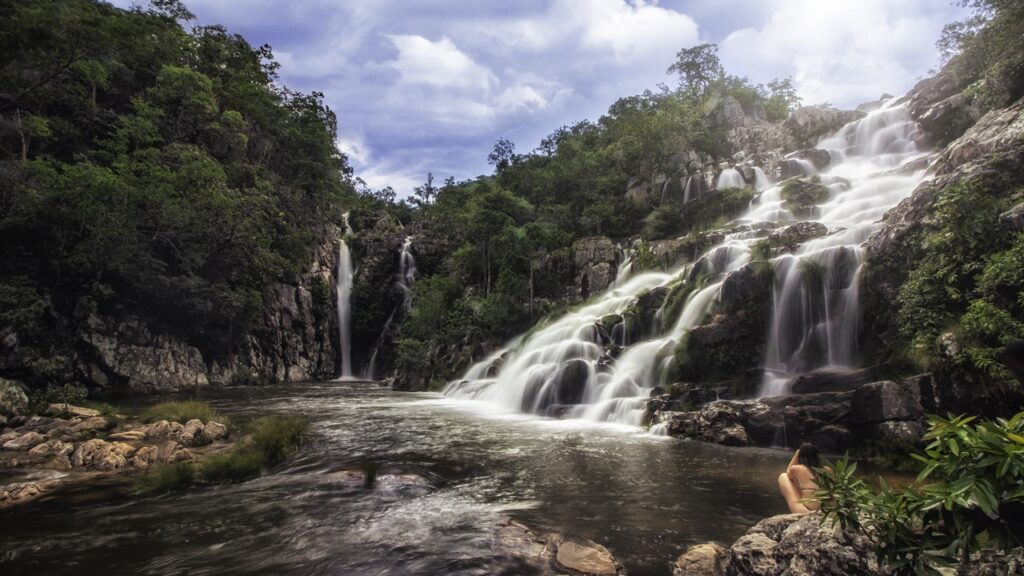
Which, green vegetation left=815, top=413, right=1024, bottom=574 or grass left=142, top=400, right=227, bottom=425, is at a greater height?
green vegetation left=815, top=413, right=1024, bottom=574

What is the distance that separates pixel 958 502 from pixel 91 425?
655 inches

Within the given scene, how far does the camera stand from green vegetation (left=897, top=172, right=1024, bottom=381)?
902 cm

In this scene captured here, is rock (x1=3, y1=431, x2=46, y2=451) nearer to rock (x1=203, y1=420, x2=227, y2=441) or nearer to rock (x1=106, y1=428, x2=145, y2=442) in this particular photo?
rock (x1=106, y1=428, x2=145, y2=442)

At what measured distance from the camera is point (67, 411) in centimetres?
1334

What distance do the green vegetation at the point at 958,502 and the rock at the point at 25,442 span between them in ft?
50.8

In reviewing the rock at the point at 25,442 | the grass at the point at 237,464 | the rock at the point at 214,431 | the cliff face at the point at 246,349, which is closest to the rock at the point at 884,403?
the grass at the point at 237,464

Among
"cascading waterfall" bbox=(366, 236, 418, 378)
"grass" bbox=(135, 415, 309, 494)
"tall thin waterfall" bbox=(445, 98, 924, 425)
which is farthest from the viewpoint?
"cascading waterfall" bbox=(366, 236, 418, 378)

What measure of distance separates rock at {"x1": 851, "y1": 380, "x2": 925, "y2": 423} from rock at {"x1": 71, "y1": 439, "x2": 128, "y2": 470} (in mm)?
15990

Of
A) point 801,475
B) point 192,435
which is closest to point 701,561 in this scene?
point 801,475

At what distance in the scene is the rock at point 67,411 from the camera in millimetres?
13160

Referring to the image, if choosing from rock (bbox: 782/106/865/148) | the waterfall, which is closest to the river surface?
the waterfall

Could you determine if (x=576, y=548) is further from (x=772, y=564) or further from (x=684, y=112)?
(x=684, y=112)

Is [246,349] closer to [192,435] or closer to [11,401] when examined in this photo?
[11,401]

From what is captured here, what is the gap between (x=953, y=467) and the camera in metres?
2.35
